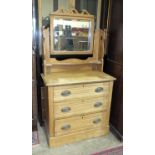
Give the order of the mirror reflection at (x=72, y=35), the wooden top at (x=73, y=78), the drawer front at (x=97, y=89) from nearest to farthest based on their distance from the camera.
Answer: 1. the wooden top at (x=73, y=78)
2. the drawer front at (x=97, y=89)
3. the mirror reflection at (x=72, y=35)

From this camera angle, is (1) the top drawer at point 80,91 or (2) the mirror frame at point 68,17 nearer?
(1) the top drawer at point 80,91

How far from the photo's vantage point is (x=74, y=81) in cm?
169

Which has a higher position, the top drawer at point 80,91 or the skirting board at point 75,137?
the top drawer at point 80,91

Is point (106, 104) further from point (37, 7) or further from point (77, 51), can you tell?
point (37, 7)

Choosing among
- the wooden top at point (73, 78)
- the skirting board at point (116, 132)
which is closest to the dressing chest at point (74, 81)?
the wooden top at point (73, 78)

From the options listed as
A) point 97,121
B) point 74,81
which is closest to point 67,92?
point 74,81

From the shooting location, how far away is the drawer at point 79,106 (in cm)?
173

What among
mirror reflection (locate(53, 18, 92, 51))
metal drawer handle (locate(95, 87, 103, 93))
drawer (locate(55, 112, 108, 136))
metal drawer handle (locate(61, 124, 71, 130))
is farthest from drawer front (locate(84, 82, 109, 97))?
mirror reflection (locate(53, 18, 92, 51))

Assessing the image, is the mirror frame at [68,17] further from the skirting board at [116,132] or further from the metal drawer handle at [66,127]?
the skirting board at [116,132]

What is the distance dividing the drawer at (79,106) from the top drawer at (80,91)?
6 centimetres

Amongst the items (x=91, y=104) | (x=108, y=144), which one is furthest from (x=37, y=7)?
(x=108, y=144)

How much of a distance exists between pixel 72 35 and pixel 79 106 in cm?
84

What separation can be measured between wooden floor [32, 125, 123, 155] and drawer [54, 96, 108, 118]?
37 cm
